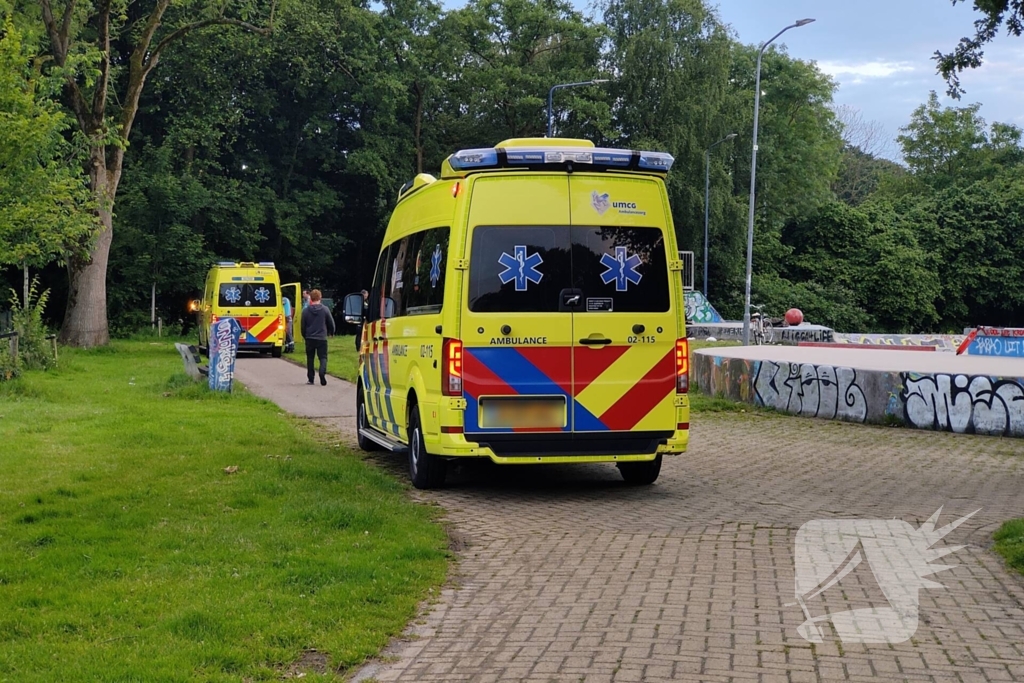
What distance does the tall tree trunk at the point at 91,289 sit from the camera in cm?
3123

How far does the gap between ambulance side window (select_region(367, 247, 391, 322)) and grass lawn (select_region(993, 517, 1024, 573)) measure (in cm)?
632

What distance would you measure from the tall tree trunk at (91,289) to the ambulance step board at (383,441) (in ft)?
70.3

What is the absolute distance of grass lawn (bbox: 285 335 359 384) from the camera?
24084 mm

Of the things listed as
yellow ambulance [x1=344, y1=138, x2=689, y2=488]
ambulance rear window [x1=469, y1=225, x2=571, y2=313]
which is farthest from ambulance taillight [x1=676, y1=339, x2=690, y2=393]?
ambulance rear window [x1=469, y1=225, x2=571, y2=313]

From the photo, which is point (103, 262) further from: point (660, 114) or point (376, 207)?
point (660, 114)

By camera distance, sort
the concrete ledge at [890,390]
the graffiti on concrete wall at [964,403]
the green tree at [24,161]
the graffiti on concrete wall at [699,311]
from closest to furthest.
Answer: the graffiti on concrete wall at [964,403], the concrete ledge at [890,390], the green tree at [24,161], the graffiti on concrete wall at [699,311]

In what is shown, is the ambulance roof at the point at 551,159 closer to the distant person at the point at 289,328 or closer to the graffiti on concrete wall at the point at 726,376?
the graffiti on concrete wall at the point at 726,376

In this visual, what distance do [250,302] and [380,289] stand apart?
18543mm

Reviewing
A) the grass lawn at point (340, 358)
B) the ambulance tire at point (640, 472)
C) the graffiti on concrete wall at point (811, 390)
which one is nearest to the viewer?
the ambulance tire at point (640, 472)

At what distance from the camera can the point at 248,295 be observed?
97.7 ft

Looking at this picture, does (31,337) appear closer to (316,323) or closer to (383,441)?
(316,323)

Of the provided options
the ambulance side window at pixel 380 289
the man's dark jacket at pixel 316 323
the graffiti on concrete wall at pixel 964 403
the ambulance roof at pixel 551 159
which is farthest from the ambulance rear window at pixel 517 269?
the man's dark jacket at pixel 316 323

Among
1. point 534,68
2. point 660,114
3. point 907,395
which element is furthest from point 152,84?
point 907,395

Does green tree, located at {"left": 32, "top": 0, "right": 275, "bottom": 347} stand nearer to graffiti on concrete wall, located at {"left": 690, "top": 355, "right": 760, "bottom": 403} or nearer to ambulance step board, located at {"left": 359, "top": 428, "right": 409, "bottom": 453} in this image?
graffiti on concrete wall, located at {"left": 690, "top": 355, "right": 760, "bottom": 403}
